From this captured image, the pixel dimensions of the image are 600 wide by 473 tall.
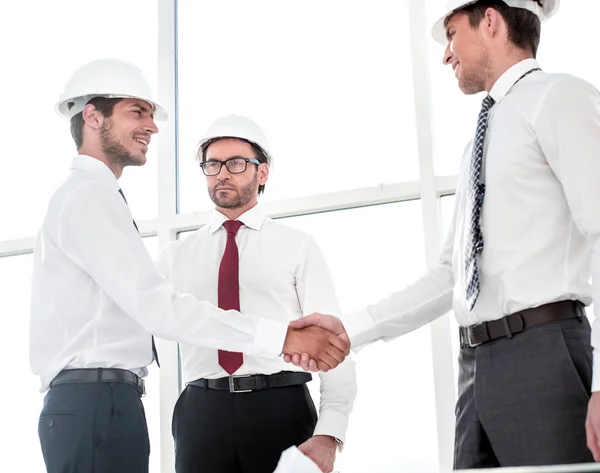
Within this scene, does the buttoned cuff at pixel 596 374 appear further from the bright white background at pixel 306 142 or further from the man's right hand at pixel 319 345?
the bright white background at pixel 306 142

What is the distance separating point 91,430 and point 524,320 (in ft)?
3.98

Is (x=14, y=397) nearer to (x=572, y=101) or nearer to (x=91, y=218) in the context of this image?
(x=91, y=218)

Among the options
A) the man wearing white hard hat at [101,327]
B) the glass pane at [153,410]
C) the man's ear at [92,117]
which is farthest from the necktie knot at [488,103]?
the glass pane at [153,410]

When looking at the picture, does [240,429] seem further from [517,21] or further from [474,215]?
[517,21]

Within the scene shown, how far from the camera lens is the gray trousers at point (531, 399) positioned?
2.04 m

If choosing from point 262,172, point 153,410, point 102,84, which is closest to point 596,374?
point 262,172

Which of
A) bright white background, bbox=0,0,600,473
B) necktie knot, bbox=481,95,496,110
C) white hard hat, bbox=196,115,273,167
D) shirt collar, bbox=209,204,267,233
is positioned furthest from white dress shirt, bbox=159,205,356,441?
necktie knot, bbox=481,95,496,110

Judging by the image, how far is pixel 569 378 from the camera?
205 cm

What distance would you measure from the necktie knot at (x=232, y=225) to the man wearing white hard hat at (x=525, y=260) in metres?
1.02

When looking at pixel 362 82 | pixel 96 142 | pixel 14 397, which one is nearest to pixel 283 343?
pixel 96 142

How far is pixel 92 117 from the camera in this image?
287cm

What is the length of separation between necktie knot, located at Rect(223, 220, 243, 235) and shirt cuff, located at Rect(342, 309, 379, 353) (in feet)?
2.07

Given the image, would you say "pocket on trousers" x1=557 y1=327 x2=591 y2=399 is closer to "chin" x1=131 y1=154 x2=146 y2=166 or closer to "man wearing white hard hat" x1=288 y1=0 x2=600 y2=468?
"man wearing white hard hat" x1=288 y1=0 x2=600 y2=468

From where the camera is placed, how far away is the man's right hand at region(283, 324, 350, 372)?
2.75 meters
